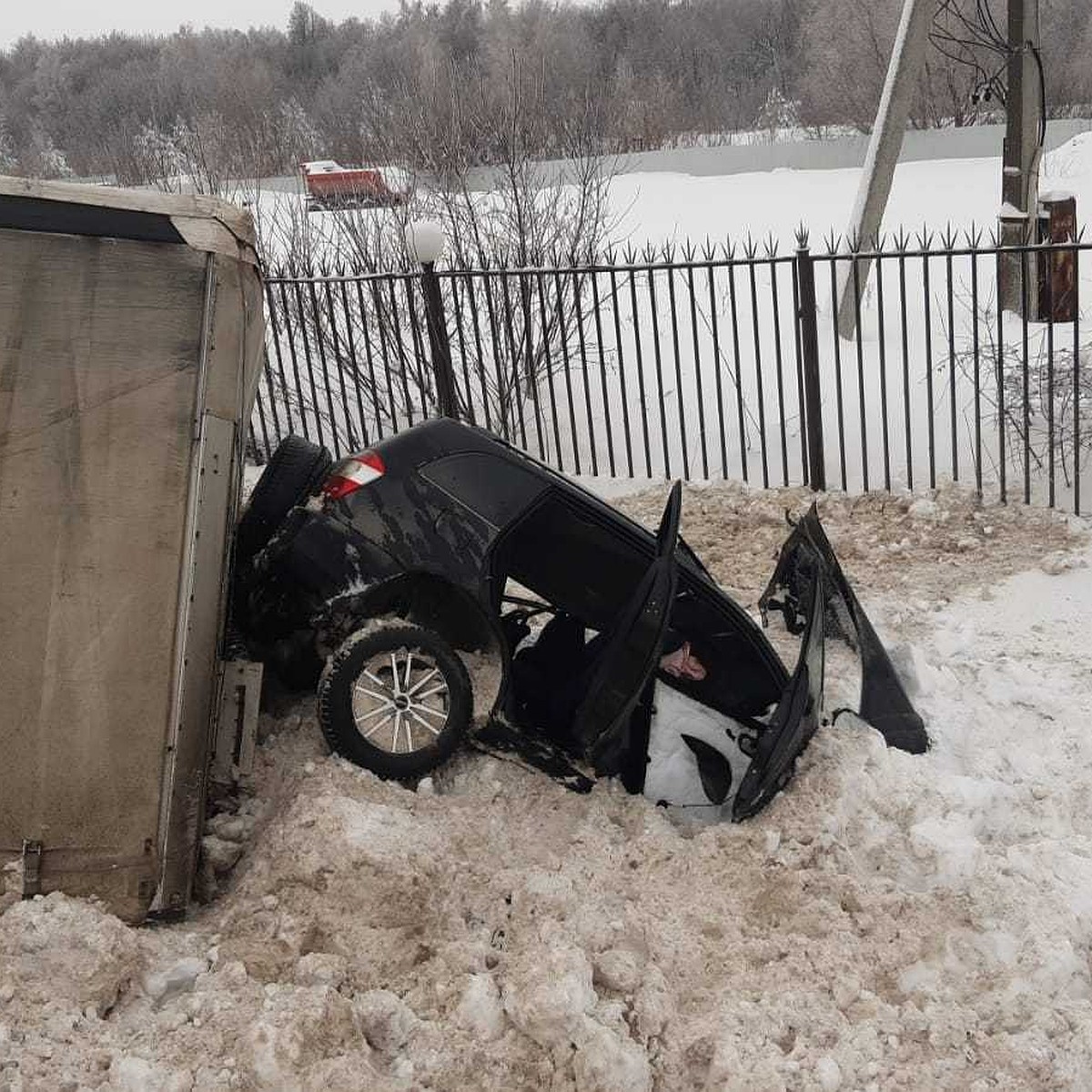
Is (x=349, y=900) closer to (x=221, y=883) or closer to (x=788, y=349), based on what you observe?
(x=221, y=883)

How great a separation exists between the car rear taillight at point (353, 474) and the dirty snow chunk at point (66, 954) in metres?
1.60

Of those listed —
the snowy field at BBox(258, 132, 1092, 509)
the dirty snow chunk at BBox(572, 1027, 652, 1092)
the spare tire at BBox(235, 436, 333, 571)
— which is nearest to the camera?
the dirty snow chunk at BBox(572, 1027, 652, 1092)

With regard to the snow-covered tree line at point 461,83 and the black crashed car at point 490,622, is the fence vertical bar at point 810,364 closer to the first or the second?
the black crashed car at point 490,622

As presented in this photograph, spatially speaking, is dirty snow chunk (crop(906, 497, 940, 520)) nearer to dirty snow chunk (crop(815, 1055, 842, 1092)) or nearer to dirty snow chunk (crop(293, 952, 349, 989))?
dirty snow chunk (crop(815, 1055, 842, 1092))

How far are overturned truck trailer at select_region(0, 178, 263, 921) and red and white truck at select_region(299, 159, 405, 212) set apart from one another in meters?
7.48

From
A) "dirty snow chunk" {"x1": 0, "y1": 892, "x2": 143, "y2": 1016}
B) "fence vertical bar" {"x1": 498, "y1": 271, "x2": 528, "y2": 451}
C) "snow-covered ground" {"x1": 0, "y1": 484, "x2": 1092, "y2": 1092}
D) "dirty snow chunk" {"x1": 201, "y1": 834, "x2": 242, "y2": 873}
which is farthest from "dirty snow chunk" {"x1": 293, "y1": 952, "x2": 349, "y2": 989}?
"fence vertical bar" {"x1": 498, "y1": 271, "x2": 528, "y2": 451}

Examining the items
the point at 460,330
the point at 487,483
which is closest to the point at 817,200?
the point at 460,330

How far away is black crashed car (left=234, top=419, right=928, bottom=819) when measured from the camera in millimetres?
3895

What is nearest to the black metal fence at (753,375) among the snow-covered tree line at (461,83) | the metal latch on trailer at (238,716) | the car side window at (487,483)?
the snow-covered tree line at (461,83)

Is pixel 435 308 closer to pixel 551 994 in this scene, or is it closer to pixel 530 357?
pixel 530 357

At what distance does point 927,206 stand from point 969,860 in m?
15.6

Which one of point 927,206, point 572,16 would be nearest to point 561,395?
point 927,206

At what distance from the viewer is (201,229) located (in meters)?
3.62

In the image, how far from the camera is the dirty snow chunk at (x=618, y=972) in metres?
3.14
